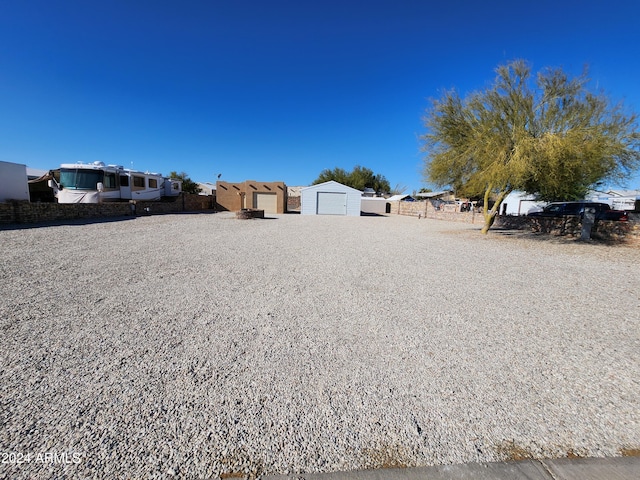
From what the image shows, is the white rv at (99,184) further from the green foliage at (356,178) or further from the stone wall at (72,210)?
the green foliage at (356,178)

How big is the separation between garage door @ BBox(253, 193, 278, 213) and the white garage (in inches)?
119

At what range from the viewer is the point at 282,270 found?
6406mm

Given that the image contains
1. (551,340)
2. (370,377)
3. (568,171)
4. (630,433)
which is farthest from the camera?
(568,171)

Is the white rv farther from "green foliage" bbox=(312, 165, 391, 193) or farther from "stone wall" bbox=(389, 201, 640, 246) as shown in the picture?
"green foliage" bbox=(312, 165, 391, 193)

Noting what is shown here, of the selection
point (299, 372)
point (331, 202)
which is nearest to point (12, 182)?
point (299, 372)

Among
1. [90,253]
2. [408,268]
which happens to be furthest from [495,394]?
[90,253]

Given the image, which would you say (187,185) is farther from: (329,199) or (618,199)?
(618,199)

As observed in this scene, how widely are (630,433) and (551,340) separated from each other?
1.47 meters

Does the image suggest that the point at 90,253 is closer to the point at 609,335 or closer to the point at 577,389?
the point at 577,389

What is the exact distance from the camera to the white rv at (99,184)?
1697 cm

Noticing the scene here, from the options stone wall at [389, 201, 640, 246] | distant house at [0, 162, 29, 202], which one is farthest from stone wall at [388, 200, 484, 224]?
distant house at [0, 162, 29, 202]

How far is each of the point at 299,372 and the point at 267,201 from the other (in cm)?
2950

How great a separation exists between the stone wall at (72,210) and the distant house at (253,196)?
6.22 m

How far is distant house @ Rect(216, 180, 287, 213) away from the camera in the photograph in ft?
101
